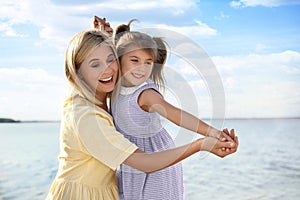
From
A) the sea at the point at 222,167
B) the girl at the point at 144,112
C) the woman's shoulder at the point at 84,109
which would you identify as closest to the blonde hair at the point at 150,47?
the girl at the point at 144,112

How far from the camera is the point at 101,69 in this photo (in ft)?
4.68

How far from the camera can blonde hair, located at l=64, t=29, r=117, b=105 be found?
56.0 inches

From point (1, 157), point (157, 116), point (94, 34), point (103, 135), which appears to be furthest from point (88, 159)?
point (1, 157)

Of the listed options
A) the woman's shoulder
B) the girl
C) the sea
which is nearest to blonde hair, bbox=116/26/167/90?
the girl

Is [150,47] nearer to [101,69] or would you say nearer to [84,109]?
[101,69]

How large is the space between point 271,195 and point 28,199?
9.46ft

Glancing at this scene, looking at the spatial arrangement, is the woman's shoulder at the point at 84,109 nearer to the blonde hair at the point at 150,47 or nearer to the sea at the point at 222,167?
the blonde hair at the point at 150,47

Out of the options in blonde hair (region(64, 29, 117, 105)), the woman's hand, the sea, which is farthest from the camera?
the sea

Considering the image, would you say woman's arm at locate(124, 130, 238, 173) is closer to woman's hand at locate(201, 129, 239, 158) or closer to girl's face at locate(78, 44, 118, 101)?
woman's hand at locate(201, 129, 239, 158)

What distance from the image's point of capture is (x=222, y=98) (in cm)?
135

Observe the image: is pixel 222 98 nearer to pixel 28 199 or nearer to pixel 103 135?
pixel 103 135

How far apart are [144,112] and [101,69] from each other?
0.18 m

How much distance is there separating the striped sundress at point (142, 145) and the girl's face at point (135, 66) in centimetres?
3

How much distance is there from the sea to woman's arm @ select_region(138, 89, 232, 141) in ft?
12.1
